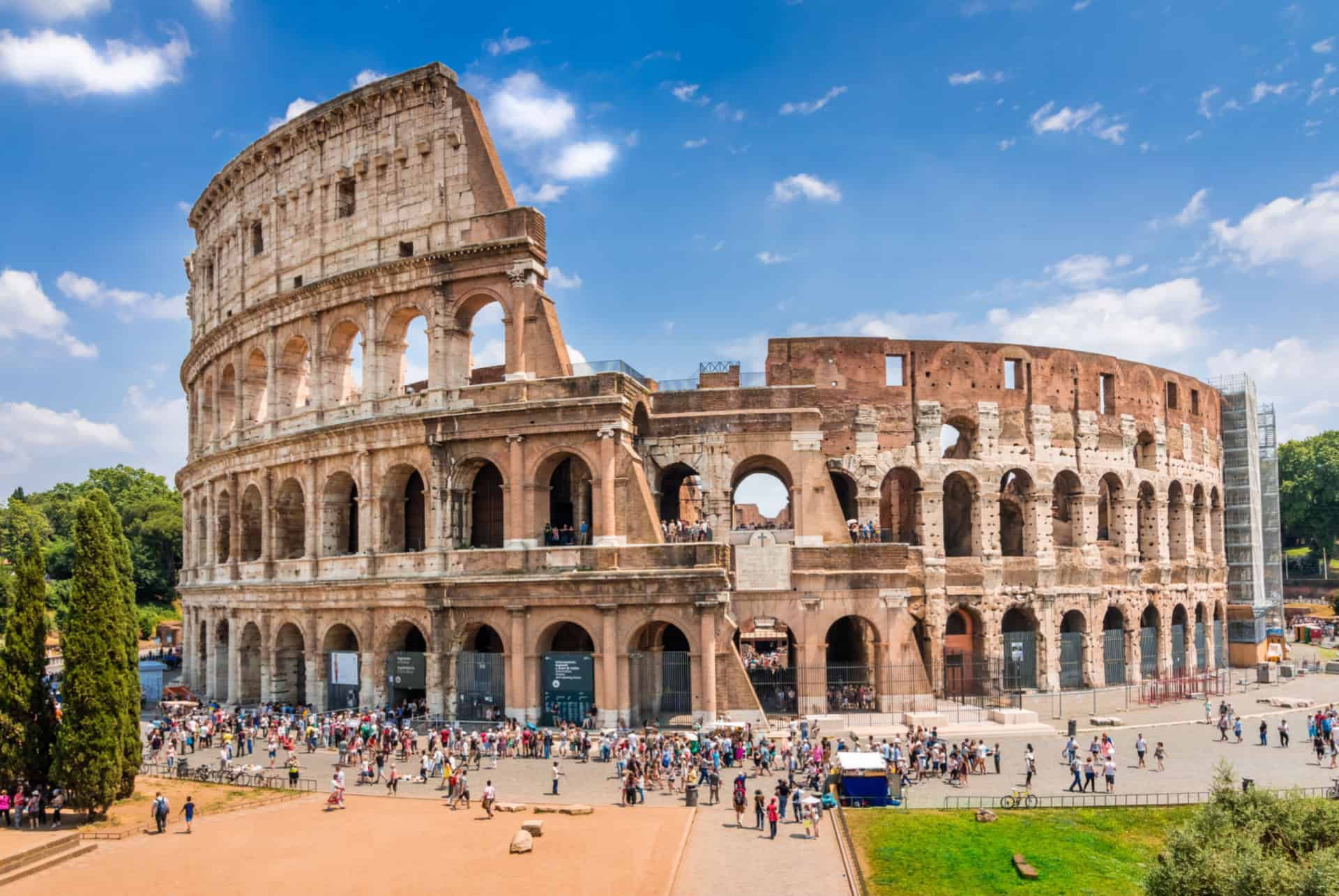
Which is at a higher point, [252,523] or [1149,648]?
[252,523]

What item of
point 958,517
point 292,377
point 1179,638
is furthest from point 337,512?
point 1179,638

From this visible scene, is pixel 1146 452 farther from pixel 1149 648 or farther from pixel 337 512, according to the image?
pixel 337 512

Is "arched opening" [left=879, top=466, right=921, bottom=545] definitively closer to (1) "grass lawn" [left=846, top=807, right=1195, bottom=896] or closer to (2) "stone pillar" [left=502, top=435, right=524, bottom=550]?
(2) "stone pillar" [left=502, top=435, right=524, bottom=550]

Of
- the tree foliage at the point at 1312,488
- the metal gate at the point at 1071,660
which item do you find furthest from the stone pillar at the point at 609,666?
the tree foliage at the point at 1312,488

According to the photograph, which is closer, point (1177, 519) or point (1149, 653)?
point (1149, 653)

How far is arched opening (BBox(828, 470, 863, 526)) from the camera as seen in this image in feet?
120

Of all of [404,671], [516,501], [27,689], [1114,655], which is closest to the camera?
[27,689]

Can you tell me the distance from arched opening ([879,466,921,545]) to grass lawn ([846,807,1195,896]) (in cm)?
1762

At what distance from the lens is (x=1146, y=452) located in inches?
1700

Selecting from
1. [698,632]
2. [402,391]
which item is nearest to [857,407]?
[698,632]

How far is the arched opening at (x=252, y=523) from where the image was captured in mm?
38906

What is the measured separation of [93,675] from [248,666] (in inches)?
571

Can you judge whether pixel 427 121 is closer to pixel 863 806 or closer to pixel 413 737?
pixel 413 737

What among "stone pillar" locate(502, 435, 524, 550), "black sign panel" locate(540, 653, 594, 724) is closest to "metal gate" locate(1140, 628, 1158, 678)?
"black sign panel" locate(540, 653, 594, 724)
